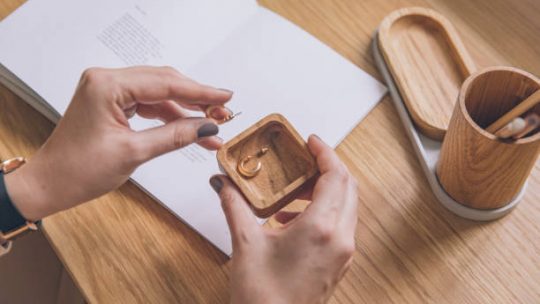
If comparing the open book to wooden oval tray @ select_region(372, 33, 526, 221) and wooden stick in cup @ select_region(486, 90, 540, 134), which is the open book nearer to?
wooden oval tray @ select_region(372, 33, 526, 221)

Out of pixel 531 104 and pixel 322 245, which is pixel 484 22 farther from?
pixel 322 245

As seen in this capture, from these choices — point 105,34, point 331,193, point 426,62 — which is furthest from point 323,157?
point 105,34

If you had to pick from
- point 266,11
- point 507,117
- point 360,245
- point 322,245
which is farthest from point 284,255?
point 266,11

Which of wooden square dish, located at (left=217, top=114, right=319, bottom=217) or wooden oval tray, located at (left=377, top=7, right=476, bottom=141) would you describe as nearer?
wooden square dish, located at (left=217, top=114, right=319, bottom=217)

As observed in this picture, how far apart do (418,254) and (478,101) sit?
0.19 meters

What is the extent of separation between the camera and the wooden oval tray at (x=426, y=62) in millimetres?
758

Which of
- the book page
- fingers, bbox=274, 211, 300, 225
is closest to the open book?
the book page

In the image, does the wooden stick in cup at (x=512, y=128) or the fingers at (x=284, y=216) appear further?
the fingers at (x=284, y=216)

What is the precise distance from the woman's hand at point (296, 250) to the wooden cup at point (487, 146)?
0.46ft

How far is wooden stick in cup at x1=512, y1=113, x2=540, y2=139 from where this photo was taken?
0.56 meters

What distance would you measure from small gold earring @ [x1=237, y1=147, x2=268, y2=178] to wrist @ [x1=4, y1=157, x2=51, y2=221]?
218 mm

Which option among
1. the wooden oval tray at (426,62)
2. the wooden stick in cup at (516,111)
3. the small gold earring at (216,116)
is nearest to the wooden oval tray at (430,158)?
the wooden oval tray at (426,62)

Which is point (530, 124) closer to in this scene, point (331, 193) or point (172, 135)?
point (331, 193)

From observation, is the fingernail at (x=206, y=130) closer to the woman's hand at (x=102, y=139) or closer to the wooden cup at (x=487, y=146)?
the woman's hand at (x=102, y=139)
